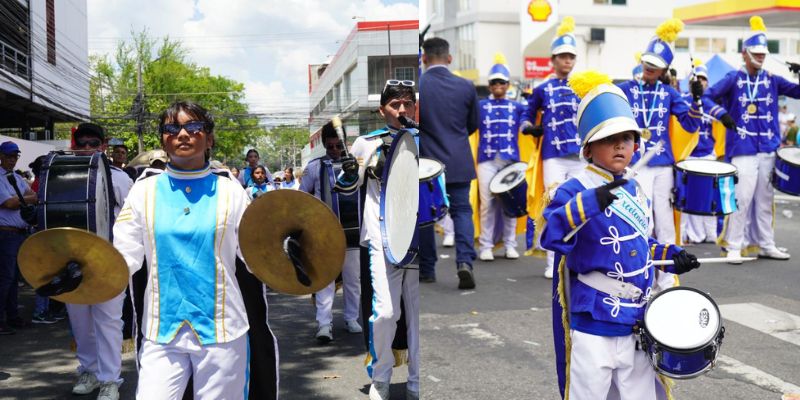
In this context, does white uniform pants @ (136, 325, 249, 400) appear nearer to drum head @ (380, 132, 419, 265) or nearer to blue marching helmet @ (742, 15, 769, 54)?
drum head @ (380, 132, 419, 265)

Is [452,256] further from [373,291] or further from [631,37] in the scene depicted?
[631,37]

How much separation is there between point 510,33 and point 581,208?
14862mm

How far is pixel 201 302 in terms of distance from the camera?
267 centimetres

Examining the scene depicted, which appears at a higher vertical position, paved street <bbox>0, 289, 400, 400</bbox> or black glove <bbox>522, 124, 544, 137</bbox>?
black glove <bbox>522, 124, 544, 137</bbox>

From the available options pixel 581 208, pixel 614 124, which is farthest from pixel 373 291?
pixel 614 124

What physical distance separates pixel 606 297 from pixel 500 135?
5648mm

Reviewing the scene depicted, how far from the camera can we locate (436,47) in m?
3.58

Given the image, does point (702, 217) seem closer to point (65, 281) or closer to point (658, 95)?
point (658, 95)

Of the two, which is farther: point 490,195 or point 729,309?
point 490,195

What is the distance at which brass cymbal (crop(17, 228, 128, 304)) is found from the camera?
236 cm

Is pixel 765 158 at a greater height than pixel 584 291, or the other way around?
pixel 765 158

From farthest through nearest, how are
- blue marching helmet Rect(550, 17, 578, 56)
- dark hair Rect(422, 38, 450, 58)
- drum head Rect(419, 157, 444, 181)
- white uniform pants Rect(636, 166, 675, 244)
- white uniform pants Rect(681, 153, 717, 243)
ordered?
white uniform pants Rect(681, 153, 717, 243), white uniform pants Rect(636, 166, 675, 244), blue marching helmet Rect(550, 17, 578, 56), dark hair Rect(422, 38, 450, 58), drum head Rect(419, 157, 444, 181)

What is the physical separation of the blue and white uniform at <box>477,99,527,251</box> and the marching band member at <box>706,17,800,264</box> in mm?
1871

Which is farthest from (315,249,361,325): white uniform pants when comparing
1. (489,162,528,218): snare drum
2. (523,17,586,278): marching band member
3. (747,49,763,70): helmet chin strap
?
(747,49,763,70): helmet chin strap
